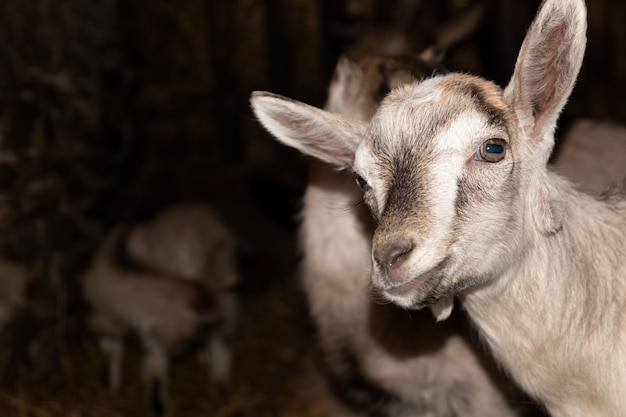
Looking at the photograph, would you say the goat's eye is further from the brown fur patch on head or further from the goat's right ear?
the goat's right ear

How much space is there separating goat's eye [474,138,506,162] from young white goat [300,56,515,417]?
4.05ft

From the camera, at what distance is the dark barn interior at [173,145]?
19.6 ft

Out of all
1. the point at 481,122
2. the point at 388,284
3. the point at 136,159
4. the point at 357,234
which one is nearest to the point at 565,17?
the point at 481,122

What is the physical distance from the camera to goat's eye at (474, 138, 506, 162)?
2852 mm

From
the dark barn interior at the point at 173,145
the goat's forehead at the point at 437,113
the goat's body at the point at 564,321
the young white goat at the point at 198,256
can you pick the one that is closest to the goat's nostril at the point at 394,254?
the goat's forehead at the point at 437,113

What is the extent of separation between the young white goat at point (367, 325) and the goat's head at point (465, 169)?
108 centimetres

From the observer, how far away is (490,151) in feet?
9.37

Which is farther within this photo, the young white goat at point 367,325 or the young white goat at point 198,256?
the young white goat at point 198,256

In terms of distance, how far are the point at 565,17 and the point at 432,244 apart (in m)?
0.83

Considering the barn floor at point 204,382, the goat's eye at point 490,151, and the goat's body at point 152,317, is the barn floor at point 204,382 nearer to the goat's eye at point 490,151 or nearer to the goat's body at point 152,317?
the goat's body at point 152,317

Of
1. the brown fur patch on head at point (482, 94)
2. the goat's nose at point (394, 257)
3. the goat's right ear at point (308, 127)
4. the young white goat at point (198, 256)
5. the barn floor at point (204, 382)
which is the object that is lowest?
the barn floor at point (204, 382)

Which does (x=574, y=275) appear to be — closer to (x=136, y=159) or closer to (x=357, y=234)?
(x=357, y=234)

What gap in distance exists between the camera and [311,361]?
5652 millimetres

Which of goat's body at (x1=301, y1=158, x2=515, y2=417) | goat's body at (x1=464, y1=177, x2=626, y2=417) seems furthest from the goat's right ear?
goat's body at (x1=464, y1=177, x2=626, y2=417)
